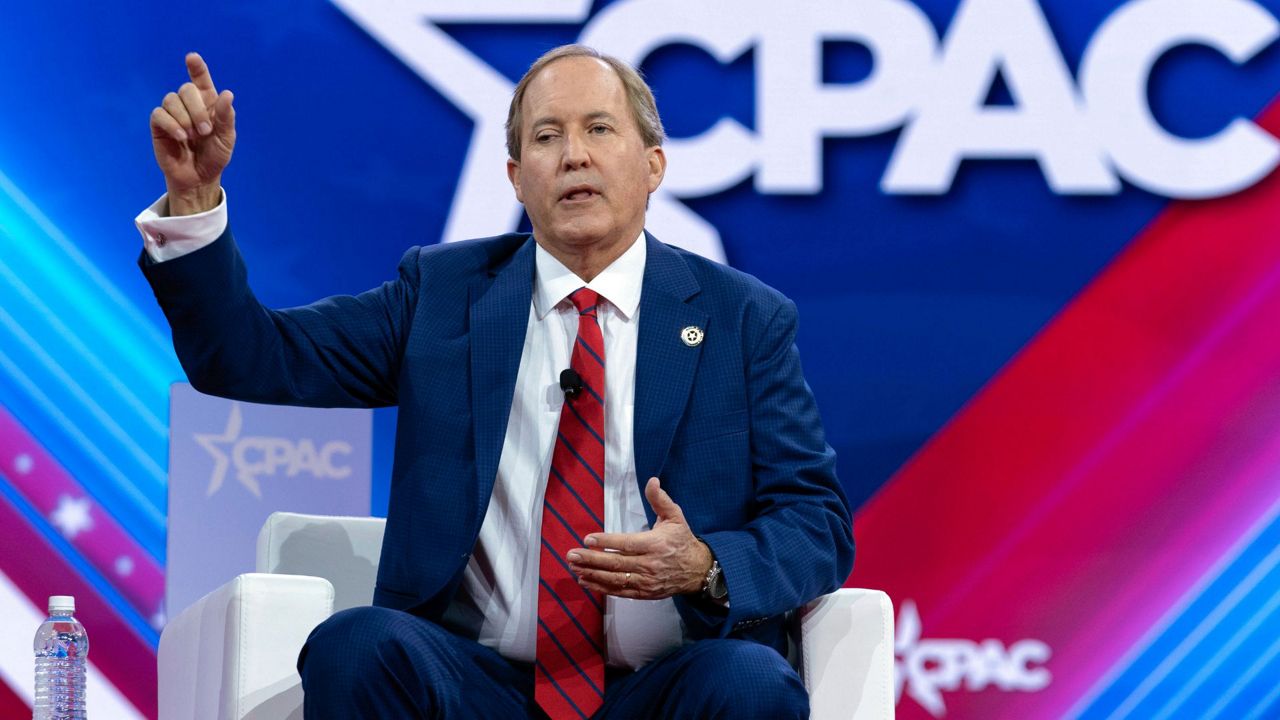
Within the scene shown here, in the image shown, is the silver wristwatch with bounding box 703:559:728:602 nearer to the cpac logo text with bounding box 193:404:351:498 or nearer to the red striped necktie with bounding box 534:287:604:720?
the red striped necktie with bounding box 534:287:604:720

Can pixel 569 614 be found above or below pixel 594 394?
below

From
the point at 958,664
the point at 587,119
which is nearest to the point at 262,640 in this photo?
the point at 587,119

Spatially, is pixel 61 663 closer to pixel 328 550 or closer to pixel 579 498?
pixel 328 550

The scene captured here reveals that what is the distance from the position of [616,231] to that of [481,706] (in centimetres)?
78

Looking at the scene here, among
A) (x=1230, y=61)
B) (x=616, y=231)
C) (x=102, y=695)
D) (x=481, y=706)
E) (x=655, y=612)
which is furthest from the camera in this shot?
(x=1230, y=61)

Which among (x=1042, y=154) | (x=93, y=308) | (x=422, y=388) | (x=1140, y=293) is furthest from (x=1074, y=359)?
(x=93, y=308)

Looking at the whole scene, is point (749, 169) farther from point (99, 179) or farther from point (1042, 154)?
point (99, 179)

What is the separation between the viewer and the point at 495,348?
2.31m

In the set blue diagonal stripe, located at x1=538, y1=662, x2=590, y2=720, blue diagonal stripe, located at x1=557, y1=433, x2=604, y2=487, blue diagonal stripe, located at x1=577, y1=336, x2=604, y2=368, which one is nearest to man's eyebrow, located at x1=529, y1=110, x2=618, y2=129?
blue diagonal stripe, located at x1=577, y1=336, x2=604, y2=368

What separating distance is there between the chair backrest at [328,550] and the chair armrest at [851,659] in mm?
898

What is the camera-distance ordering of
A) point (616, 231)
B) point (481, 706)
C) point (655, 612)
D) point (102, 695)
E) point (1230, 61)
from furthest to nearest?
point (1230, 61), point (102, 695), point (616, 231), point (655, 612), point (481, 706)

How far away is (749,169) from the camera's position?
3947 mm

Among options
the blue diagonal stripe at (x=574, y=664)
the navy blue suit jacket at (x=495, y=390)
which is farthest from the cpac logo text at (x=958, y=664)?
the blue diagonal stripe at (x=574, y=664)

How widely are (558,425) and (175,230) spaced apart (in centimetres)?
60
